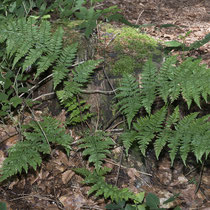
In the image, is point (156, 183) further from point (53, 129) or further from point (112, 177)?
point (53, 129)

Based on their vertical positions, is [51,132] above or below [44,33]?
below

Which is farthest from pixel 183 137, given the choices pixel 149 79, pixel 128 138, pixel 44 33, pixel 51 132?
pixel 44 33

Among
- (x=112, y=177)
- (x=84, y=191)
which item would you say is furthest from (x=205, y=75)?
(x=84, y=191)

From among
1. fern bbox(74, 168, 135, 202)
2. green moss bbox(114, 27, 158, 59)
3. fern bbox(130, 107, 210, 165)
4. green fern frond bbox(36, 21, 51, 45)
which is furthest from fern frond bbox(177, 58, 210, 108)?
green fern frond bbox(36, 21, 51, 45)

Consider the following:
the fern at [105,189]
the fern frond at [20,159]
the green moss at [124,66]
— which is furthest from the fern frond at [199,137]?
the fern frond at [20,159]

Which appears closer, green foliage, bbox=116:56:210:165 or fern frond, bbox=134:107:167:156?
green foliage, bbox=116:56:210:165

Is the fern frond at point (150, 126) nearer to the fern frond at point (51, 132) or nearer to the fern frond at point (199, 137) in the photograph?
the fern frond at point (199, 137)

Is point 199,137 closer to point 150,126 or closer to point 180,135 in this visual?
point 180,135

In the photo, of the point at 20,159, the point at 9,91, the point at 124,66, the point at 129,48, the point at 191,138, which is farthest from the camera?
the point at 129,48

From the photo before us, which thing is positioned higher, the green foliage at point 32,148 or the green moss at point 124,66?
the green moss at point 124,66

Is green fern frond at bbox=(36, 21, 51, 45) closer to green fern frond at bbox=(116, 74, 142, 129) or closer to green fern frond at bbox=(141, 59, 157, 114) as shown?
green fern frond at bbox=(116, 74, 142, 129)

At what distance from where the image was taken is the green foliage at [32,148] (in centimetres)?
243

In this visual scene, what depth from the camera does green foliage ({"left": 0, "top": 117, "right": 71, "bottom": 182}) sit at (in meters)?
2.43

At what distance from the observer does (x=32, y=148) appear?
105 inches
